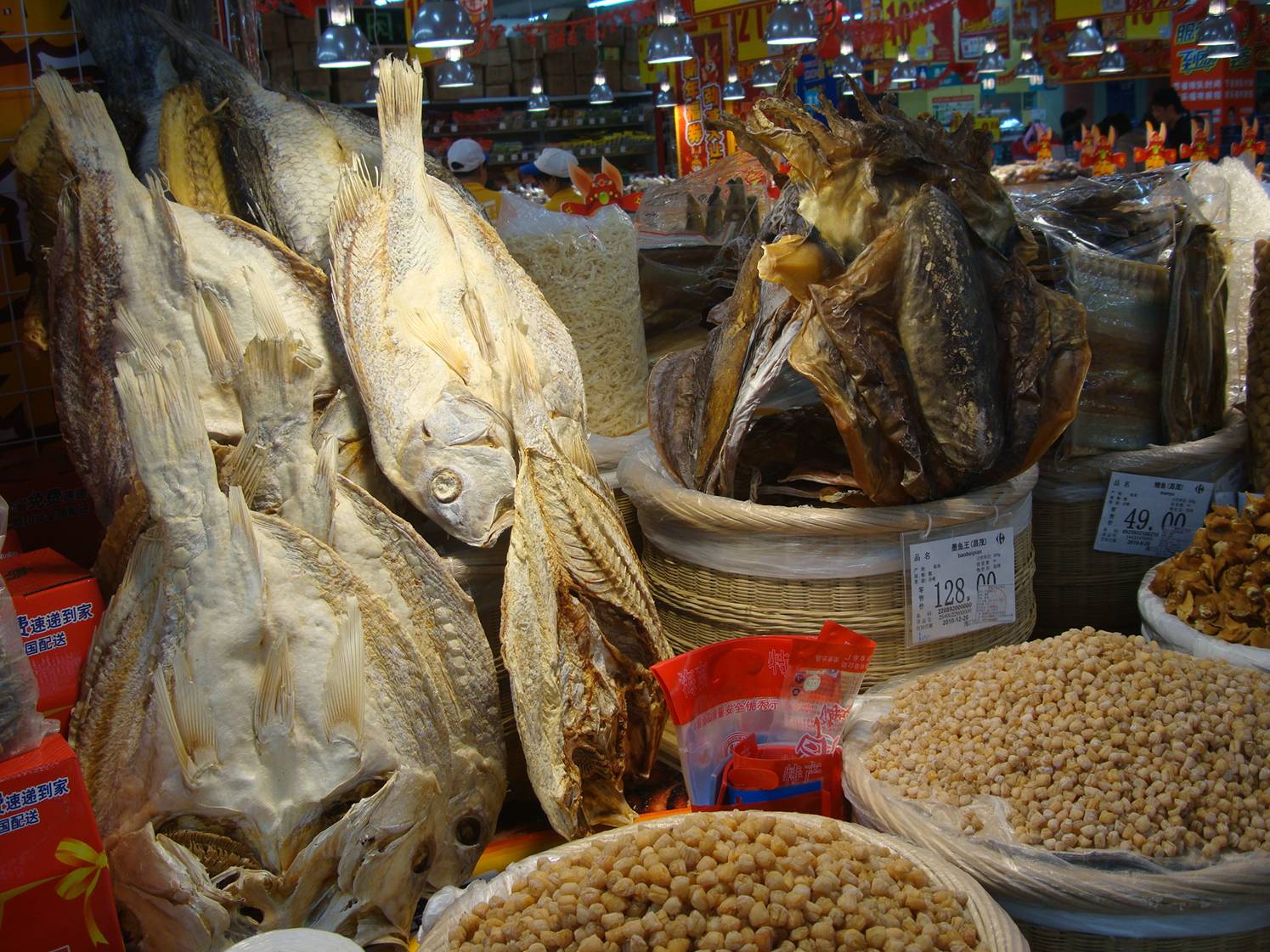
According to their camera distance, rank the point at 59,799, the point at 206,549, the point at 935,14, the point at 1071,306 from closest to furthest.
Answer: the point at 59,799 < the point at 206,549 < the point at 1071,306 < the point at 935,14

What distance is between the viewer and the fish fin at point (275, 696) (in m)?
1.06

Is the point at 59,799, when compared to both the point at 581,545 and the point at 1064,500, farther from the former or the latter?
the point at 1064,500

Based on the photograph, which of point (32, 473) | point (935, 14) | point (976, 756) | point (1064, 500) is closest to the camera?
point (976, 756)

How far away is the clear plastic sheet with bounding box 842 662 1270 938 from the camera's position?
1.06m

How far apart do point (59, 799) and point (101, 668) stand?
0.55ft

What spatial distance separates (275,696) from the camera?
107 cm

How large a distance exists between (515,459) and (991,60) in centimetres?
1105

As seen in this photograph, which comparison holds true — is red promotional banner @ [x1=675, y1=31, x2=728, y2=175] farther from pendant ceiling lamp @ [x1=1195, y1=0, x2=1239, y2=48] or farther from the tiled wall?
the tiled wall

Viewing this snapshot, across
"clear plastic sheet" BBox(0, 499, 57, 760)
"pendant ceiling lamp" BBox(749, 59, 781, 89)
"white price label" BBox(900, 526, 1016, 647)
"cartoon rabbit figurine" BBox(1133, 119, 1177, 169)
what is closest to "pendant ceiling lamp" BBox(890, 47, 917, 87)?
"pendant ceiling lamp" BBox(749, 59, 781, 89)

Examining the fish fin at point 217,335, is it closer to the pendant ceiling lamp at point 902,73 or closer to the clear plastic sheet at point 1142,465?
the clear plastic sheet at point 1142,465

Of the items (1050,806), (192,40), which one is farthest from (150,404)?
(1050,806)

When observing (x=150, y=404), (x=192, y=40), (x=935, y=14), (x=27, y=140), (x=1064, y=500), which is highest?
(x=935, y=14)

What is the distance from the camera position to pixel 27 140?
1531 mm

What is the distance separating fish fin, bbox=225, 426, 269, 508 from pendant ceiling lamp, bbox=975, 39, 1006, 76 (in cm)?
1117
